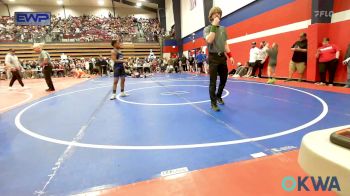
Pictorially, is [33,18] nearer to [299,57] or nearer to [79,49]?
[79,49]

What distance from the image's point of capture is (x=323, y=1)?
7.93 m

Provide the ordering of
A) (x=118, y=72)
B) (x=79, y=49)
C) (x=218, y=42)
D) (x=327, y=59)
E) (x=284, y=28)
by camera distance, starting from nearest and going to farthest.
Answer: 1. (x=218, y=42)
2. (x=118, y=72)
3. (x=327, y=59)
4. (x=284, y=28)
5. (x=79, y=49)

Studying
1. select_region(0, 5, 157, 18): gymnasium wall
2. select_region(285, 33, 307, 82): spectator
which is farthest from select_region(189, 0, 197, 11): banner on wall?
select_region(285, 33, 307, 82): spectator

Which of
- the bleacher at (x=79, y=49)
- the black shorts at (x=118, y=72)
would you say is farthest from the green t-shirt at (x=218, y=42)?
the bleacher at (x=79, y=49)

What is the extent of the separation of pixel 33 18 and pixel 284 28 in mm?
20624

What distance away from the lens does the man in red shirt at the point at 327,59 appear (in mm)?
7608

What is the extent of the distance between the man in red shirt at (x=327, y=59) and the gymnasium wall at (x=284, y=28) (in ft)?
0.97

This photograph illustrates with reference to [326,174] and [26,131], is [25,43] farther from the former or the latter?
[326,174]

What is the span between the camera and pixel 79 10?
30609 mm

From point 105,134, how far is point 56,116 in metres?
1.90

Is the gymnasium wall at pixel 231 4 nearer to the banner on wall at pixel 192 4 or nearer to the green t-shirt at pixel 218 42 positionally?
the banner on wall at pixel 192 4

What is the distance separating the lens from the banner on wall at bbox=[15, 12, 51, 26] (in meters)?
20.2

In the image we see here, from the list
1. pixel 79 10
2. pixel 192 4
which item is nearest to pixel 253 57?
pixel 192 4

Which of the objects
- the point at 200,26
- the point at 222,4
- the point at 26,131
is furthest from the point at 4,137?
the point at 200,26
